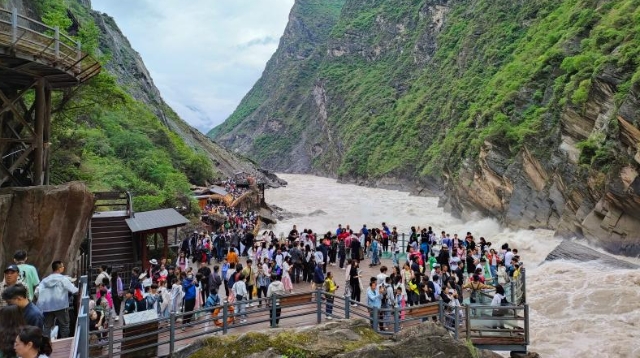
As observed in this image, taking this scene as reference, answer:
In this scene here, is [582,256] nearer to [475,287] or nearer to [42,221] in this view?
[475,287]

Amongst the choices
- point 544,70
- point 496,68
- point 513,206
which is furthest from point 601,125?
point 496,68

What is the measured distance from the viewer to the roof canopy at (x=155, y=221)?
18.1 meters

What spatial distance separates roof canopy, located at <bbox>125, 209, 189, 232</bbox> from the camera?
18.1 m

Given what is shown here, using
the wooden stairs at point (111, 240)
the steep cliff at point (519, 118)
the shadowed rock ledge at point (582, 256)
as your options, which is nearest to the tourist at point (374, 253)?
the wooden stairs at point (111, 240)

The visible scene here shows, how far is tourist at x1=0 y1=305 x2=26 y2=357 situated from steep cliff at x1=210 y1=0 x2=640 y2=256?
2641 cm

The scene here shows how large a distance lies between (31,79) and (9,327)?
10.8 m

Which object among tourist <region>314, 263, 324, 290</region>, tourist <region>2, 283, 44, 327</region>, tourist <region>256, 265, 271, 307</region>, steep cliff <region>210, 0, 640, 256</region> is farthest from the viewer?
steep cliff <region>210, 0, 640, 256</region>

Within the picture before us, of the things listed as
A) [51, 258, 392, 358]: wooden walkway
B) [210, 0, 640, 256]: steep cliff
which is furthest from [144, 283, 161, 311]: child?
[210, 0, 640, 256]: steep cliff

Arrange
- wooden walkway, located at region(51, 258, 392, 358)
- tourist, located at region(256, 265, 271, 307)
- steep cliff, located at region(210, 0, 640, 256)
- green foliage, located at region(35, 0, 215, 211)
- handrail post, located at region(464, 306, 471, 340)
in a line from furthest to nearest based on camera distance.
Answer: steep cliff, located at region(210, 0, 640, 256), green foliage, located at region(35, 0, 215, 211), tourist, located at region(256, 265, 271, 307), handrail post, located at region(464, 306, 471, 340), wooden walkway, located at region(51, 258, 392, 358)

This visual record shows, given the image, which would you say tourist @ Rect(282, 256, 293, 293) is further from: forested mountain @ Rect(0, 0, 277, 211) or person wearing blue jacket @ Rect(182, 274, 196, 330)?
forested mountain @ Rect(0, 0, 277, 211)

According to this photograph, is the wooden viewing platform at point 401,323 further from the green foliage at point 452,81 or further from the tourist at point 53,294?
the green foliage at point 452,81

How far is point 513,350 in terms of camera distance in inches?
526

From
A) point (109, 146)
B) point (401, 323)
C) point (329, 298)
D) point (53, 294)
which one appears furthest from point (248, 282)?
point (109, 146)

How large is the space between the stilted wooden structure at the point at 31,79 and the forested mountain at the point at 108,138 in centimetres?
429
